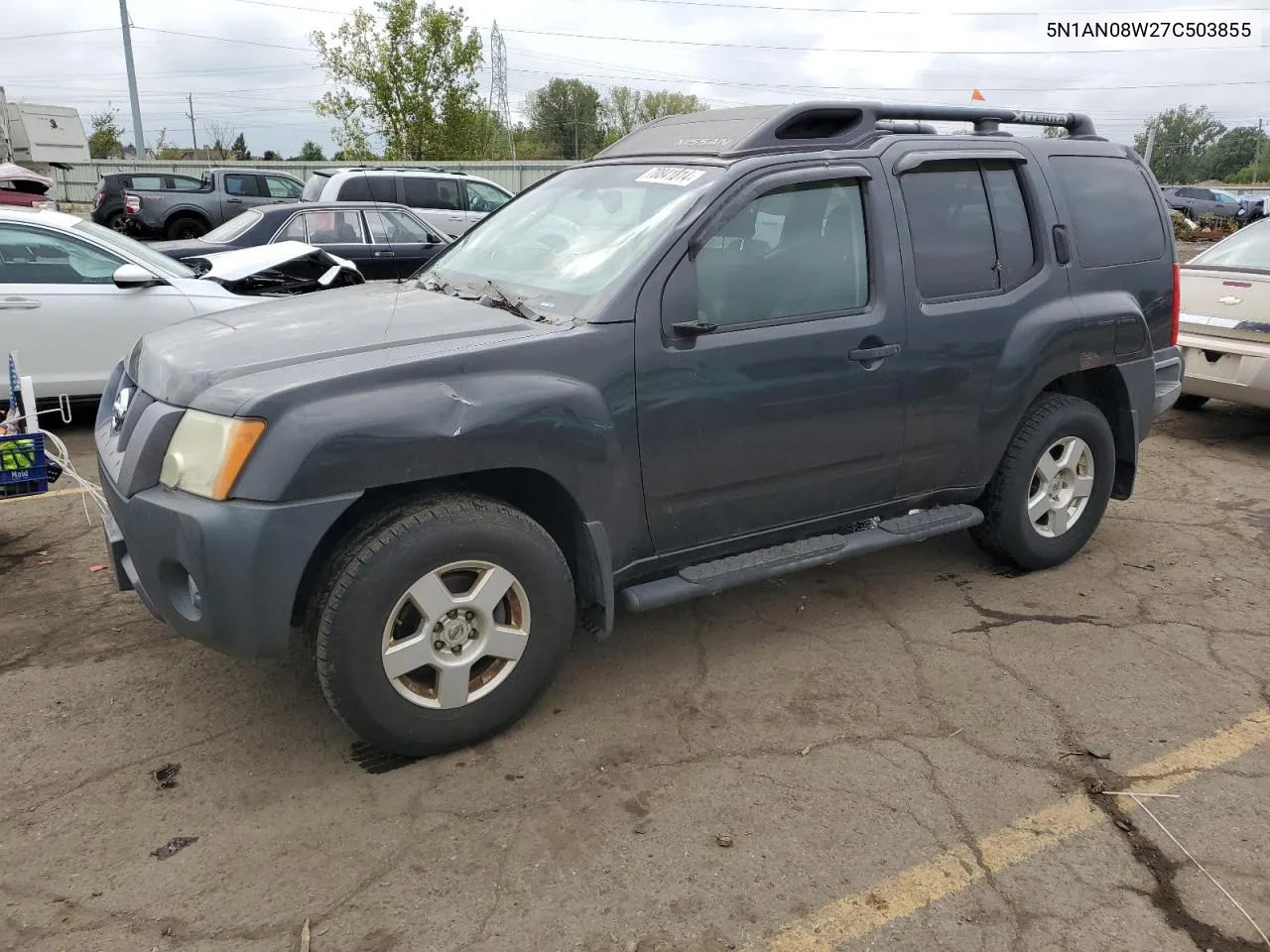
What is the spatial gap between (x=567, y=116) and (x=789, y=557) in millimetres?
78139

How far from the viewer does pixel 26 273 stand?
6555 mm

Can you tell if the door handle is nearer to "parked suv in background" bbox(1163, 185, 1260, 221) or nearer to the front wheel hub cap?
the front wheel hub cap

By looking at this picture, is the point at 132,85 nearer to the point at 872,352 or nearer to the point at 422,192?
the point at 422,192

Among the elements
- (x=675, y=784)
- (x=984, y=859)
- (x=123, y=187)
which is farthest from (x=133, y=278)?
(x=123, y=187)

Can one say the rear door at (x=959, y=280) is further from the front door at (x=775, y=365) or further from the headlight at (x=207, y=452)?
the headlight at (x=207, y=452)

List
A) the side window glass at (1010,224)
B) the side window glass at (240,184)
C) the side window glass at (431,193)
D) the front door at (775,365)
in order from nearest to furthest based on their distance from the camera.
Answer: the front door at (775,365), the side window glass at (1010,224), the side window glass at (431,193), the side window glass at (240,184)

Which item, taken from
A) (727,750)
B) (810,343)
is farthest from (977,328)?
(727,750)

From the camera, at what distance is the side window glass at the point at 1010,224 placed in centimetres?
410

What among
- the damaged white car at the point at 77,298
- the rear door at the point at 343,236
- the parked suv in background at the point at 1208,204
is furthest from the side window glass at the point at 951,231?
the parked suv in background at the point at 1208,204

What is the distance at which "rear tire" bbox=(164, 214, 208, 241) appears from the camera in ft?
61.9

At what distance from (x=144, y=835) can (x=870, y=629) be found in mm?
2713

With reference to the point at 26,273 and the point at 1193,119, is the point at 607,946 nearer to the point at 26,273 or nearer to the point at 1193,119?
the point at 26,273

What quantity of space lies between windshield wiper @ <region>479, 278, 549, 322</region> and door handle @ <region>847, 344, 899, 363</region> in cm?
117

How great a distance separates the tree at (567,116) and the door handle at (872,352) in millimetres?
74628
